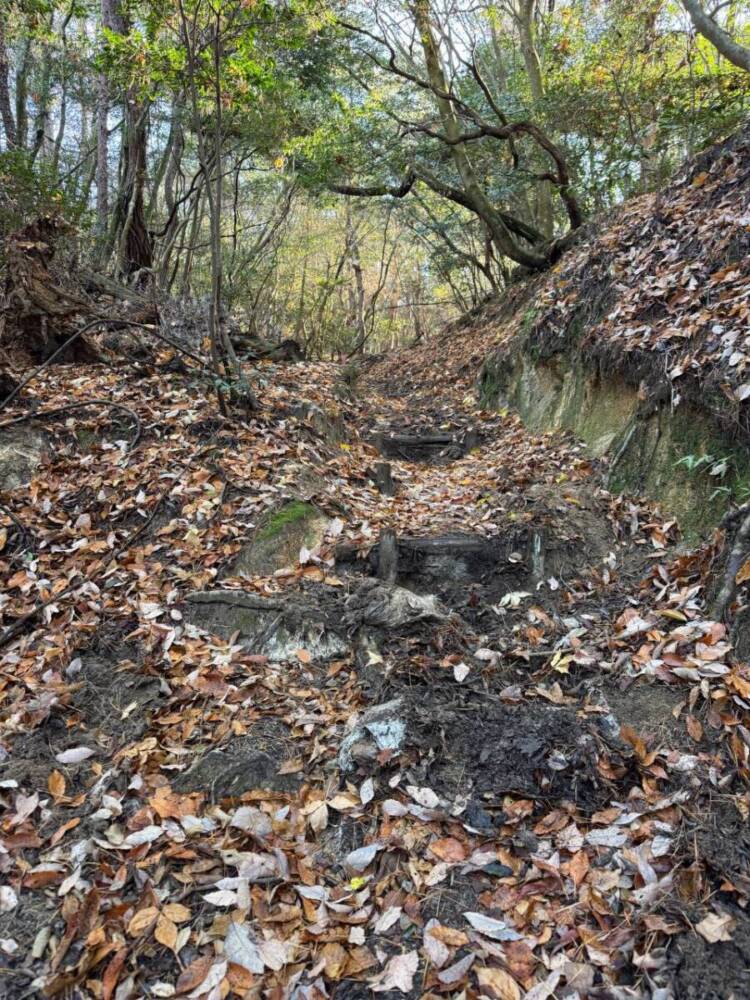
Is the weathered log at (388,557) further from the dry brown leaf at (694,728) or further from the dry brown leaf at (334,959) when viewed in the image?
the dry brown leaf at (334,959)

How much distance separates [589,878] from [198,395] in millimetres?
5600

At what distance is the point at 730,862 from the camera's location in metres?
2.41

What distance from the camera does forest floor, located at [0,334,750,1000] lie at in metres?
2.31

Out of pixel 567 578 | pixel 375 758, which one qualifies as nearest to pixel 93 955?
pixel 375 758

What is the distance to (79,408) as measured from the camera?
600 centimetres

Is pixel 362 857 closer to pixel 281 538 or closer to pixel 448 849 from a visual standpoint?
pixel 448 849

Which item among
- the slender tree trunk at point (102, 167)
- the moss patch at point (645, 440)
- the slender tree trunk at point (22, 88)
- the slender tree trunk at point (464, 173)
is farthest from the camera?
the slender tree trunk at point (22, 88)

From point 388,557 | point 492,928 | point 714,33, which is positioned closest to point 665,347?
point 388,557

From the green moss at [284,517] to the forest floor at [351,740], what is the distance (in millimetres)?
79

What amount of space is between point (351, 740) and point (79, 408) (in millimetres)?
4530

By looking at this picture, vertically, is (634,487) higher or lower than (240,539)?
higher

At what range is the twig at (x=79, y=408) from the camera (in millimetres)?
5629

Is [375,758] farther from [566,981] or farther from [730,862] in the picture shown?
[730,862]

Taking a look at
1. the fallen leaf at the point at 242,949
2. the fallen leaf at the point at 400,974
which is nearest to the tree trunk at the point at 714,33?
the fallen leaf at the point at 400,974
